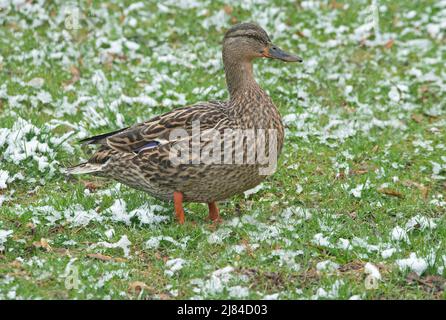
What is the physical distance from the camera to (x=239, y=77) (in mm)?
7691

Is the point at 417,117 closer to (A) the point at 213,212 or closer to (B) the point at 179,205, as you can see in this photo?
(A) the point at 213,212

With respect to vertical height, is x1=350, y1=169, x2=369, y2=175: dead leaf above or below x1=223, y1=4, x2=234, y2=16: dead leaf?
below

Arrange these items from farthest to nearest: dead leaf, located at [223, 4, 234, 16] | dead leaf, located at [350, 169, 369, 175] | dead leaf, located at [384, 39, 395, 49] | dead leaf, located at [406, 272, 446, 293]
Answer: dead leaf, located at [223, 4, 234, 16], dead leaf, located at [384, 39, 395, 49], dead leaf, located at [350, 169, 369, 175], dead leaf, located at [406, 272, 446, 293]

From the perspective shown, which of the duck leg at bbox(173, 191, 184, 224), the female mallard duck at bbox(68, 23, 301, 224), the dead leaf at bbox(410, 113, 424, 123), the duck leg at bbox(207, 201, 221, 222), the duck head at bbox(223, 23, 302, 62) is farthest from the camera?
the dead leaf at bbox(410, 113, 424, 123)

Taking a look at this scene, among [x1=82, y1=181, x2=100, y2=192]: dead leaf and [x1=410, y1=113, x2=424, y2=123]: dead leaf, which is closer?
[x1=82, y1=181, x2=100, y2=192]: dead leaf

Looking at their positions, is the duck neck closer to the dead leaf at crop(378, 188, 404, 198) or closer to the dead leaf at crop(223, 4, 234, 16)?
the dead leaf at crop(378, 188, 404, 198)

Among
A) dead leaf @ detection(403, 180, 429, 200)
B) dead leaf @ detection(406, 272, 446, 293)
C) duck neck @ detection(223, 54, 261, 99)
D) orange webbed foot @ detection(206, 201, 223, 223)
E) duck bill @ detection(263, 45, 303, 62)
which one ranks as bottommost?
dead leaf @ detection(406, 272, 446, 293)

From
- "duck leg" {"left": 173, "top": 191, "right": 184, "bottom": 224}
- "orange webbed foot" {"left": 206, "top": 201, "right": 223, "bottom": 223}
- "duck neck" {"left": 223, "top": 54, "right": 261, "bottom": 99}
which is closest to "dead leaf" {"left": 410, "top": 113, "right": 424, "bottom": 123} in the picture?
"duck neck" {"left": 223, "top": 54, "right": 261, "bottom": 99}

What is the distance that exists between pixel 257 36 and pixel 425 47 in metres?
5.87

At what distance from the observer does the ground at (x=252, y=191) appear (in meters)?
6.17

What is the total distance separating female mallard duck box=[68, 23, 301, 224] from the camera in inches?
281

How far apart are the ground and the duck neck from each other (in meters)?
1.17

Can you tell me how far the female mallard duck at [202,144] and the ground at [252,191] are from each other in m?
0.31

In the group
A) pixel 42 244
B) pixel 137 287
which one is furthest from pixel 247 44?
pixel 137 287
